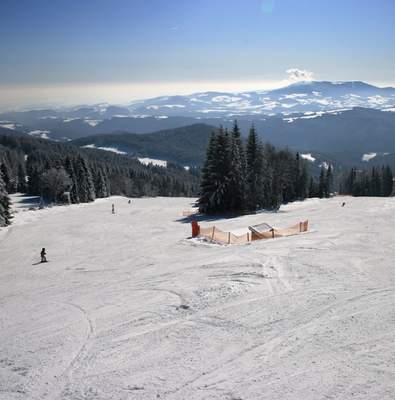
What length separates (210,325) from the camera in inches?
456

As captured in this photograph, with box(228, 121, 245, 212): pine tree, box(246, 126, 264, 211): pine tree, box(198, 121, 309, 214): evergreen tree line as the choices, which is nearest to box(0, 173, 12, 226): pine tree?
box(198, 121, 309, 214): evergreen tree line

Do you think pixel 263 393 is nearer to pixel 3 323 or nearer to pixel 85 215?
pixel 3 323

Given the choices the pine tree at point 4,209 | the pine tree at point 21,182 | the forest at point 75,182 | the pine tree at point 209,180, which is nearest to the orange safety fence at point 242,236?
the pine tree at point 209,180

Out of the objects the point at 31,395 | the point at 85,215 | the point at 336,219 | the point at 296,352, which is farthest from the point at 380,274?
the point at 85,215

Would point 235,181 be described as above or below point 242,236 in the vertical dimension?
above

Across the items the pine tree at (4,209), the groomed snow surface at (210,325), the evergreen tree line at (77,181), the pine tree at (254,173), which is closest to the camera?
the groomed snow surface at (210,325)

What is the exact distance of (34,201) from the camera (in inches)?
3521

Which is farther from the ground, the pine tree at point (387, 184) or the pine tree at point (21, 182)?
the pine tree at point (21, 182)

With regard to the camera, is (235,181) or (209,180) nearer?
(235,181)

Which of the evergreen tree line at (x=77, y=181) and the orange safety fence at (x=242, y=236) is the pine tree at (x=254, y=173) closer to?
the orange safety fence at (x=242, y=236)

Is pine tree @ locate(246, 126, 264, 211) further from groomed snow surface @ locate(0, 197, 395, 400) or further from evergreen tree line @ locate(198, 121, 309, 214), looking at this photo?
groomed snow surface @ locate(0, 197, 395, 400)

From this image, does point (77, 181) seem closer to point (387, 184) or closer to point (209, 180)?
point (209, 180)

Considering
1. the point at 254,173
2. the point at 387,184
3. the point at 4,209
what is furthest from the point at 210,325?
the point at 387,184

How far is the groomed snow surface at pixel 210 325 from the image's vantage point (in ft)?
28.4
